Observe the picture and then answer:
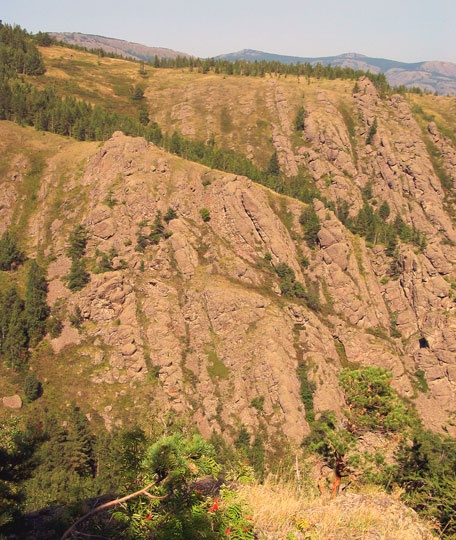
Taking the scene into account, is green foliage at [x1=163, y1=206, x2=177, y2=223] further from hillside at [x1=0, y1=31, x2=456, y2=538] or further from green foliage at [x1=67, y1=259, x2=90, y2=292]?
green foliage at [x1=67, y1=259, x2=90, y2=292]

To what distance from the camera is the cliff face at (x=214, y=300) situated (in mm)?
90250

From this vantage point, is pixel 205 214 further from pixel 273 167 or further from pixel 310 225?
pixel 273 167

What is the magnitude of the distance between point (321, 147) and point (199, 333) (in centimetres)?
11822

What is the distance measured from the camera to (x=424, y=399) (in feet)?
368

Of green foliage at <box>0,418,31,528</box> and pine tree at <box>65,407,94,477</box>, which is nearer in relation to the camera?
green foliage at <box>0,418,31,528</box>

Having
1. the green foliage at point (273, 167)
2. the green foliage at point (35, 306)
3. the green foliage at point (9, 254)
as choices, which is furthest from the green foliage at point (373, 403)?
the green foliage at point (273, 167)

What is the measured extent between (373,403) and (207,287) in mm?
74311

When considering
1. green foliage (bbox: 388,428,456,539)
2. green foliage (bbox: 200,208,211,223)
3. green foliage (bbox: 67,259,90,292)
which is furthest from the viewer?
green foliage (bbox: 200,208,211,223)

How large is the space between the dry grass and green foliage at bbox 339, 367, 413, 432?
9.97 metres

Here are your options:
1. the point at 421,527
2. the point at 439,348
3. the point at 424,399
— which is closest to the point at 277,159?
the point at 439,348

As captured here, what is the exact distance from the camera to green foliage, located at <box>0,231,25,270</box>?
342ft

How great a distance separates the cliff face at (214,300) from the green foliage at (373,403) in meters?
48.6

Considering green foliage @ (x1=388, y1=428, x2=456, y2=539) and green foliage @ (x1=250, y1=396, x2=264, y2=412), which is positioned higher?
green foliage @ (x1=388, y1=428, x2=456, y2=539)

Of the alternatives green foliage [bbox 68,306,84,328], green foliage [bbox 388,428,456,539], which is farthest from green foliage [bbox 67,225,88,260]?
green foliage [bbox 388,428,456,539]
